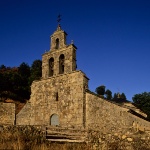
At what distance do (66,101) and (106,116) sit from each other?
15.4 feet

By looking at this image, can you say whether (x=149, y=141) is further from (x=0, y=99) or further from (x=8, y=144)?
(x=0, y=99)

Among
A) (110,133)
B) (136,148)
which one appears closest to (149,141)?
(136,148)

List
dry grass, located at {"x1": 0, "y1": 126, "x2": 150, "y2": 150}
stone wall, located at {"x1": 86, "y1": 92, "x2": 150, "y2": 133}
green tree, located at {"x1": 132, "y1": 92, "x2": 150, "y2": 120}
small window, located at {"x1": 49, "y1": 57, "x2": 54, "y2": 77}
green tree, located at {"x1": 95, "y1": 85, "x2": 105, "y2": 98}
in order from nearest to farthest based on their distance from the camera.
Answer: dry grass, located at {"x1": 0, "y1": 126, "x2": 150, "y2": 150} → stone wall, located at {"x1": 86, "y1": 92, "x2": 150, "y2": 133} → small window, located at {"x1": 49, "y1": 57, "x2": 54, "y2": 77} → green tree, located at {"x1": 132, "y1": 92, "x2": 150, "y2": 120} → green tree, located at {"x1": 95, "y1": 85, "x2": 105, "y2": 98}

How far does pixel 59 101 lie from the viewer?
23.1 meters

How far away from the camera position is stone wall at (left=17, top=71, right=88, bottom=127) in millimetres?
21703

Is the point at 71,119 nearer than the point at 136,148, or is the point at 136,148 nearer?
the point at 136,148

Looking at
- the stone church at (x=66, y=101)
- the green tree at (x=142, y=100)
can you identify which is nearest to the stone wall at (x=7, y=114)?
the stone church at (x=66, y=101)

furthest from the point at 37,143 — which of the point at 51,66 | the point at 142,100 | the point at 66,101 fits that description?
the point at 142,100

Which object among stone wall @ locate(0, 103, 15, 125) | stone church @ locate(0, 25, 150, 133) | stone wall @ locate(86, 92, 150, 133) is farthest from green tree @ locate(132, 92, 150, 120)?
stone wall @ locate(0, 103, 15, 125)

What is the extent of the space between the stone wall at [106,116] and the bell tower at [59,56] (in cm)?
370

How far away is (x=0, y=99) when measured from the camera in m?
35.7

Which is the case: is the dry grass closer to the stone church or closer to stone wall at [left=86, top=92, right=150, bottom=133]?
stone wall at [left=86, top=92, right=150, bottom=133]

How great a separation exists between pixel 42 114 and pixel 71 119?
3968 mm

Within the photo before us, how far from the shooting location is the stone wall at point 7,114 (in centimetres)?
2638
